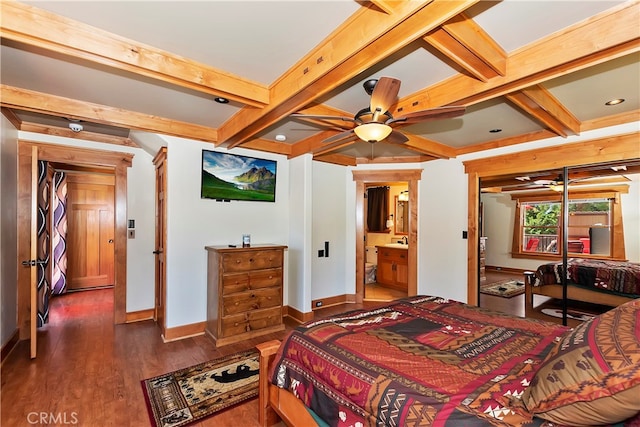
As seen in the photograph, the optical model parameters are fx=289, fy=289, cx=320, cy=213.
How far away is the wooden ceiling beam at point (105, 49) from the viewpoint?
5.20 ft

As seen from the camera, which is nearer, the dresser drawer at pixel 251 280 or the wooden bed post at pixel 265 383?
the wooden bed post at pixel 265 383

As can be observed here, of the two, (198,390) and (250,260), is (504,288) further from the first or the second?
(198,390)

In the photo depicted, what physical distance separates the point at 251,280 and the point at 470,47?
121 inches

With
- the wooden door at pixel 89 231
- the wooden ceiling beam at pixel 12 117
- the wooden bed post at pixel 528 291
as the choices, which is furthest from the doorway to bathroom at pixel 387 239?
the wooden door at pixel 89 231

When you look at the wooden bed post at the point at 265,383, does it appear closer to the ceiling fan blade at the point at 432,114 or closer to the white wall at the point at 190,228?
the ceiling fan blade at the point at 432,114

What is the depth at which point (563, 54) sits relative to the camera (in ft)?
5.62

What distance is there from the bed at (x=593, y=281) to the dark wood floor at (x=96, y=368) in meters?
0.43

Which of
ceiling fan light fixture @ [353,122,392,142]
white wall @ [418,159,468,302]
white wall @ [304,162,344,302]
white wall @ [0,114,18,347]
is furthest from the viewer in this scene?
white wall @ [304,162,344,302]

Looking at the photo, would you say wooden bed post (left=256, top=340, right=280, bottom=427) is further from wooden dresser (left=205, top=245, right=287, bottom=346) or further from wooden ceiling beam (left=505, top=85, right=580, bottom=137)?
wooden ceiling beam (left=505, top=85, right=580, bottom=137)

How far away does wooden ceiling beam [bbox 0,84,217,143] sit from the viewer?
2506 millimetres

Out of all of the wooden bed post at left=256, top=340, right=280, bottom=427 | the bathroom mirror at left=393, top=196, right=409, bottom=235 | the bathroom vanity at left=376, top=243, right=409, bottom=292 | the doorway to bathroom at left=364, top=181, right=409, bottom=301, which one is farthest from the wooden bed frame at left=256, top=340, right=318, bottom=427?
the bathroom mirror at left=393, top=196, right=409, bottom=235

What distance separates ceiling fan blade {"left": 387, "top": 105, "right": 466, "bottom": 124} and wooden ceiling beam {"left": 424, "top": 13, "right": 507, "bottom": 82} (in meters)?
0.25

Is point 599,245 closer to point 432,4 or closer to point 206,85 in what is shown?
point 432,4

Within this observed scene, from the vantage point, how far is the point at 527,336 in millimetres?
1783
